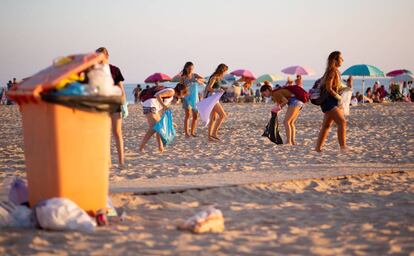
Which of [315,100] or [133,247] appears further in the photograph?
[315,100]

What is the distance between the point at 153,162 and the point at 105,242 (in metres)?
4.24

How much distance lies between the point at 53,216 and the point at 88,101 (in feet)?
2.93

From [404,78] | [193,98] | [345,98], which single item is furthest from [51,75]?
[404,78]

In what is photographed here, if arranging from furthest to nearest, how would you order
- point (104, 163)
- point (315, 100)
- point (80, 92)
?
point (315, 100)
point (104, 163)
point (80, 92)

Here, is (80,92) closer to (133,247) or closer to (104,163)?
(104,163)

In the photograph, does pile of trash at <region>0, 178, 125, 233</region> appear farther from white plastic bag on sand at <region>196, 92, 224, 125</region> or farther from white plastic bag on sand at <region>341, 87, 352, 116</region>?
white plastic bag on sand at <region>196, 92, 224, 125</region>

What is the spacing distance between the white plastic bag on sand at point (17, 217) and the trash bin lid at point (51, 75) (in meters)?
0.87

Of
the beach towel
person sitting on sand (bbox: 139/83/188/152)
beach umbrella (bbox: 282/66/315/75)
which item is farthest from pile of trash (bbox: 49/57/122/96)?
beach umbrella (bbox: 282/66/315/75)

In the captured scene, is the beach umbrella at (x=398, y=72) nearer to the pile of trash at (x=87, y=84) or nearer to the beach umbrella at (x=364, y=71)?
the beach umbrella at (x=364, y=71)

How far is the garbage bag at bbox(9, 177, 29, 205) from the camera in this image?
4.47 m

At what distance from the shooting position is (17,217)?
4.20m

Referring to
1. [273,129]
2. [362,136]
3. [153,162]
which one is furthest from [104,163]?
[362,136]

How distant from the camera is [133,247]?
372 cm

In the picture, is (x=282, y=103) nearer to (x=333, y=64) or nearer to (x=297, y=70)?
(x=333, y=64)
